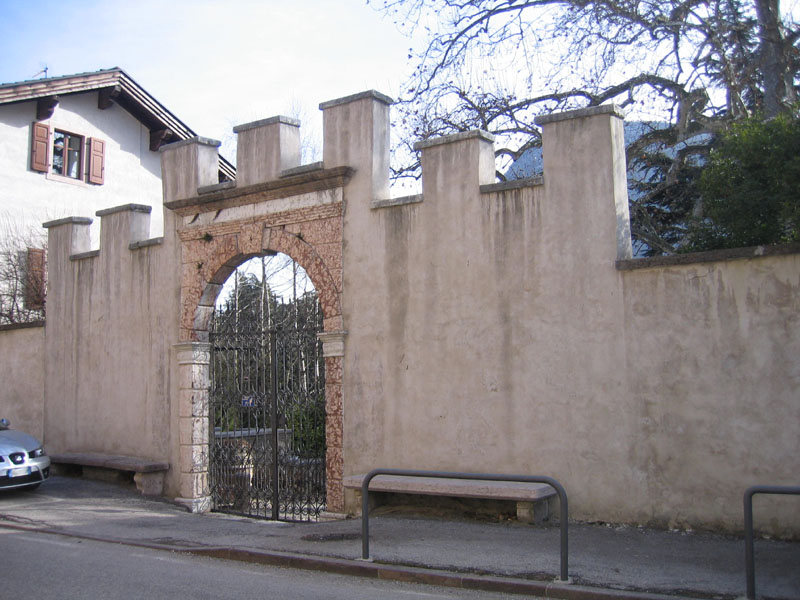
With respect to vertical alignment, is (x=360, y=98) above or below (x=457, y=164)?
above

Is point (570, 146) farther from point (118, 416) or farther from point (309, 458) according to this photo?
point (118, 416)

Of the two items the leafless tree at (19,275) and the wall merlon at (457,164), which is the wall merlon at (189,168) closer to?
the wall merlon at (457,164)

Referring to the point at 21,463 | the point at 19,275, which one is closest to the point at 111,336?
the point at 21,463

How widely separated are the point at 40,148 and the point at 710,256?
17366mm

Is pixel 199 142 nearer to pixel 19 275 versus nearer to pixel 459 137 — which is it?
pixel 459 137

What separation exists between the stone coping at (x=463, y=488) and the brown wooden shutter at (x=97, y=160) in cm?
1464

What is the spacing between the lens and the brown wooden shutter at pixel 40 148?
20.1 m

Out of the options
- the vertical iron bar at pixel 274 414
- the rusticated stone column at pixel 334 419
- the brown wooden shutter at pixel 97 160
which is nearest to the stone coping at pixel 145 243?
the vertical iron bar at pixel 274 414

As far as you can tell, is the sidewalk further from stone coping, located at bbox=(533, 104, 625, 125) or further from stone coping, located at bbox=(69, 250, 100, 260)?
stone coping, located at bbox=(69, 250, 100, 260)

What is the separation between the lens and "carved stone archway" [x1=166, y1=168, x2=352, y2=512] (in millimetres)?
10602

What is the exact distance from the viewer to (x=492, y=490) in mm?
8750

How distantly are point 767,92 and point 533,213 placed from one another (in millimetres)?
6001

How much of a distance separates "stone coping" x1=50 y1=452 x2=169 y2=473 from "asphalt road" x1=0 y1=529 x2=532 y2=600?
3.41m

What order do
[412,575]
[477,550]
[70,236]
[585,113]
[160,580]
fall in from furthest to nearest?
[70,236]
[585,113]
[477,550]
[160,580]
[412,575]
